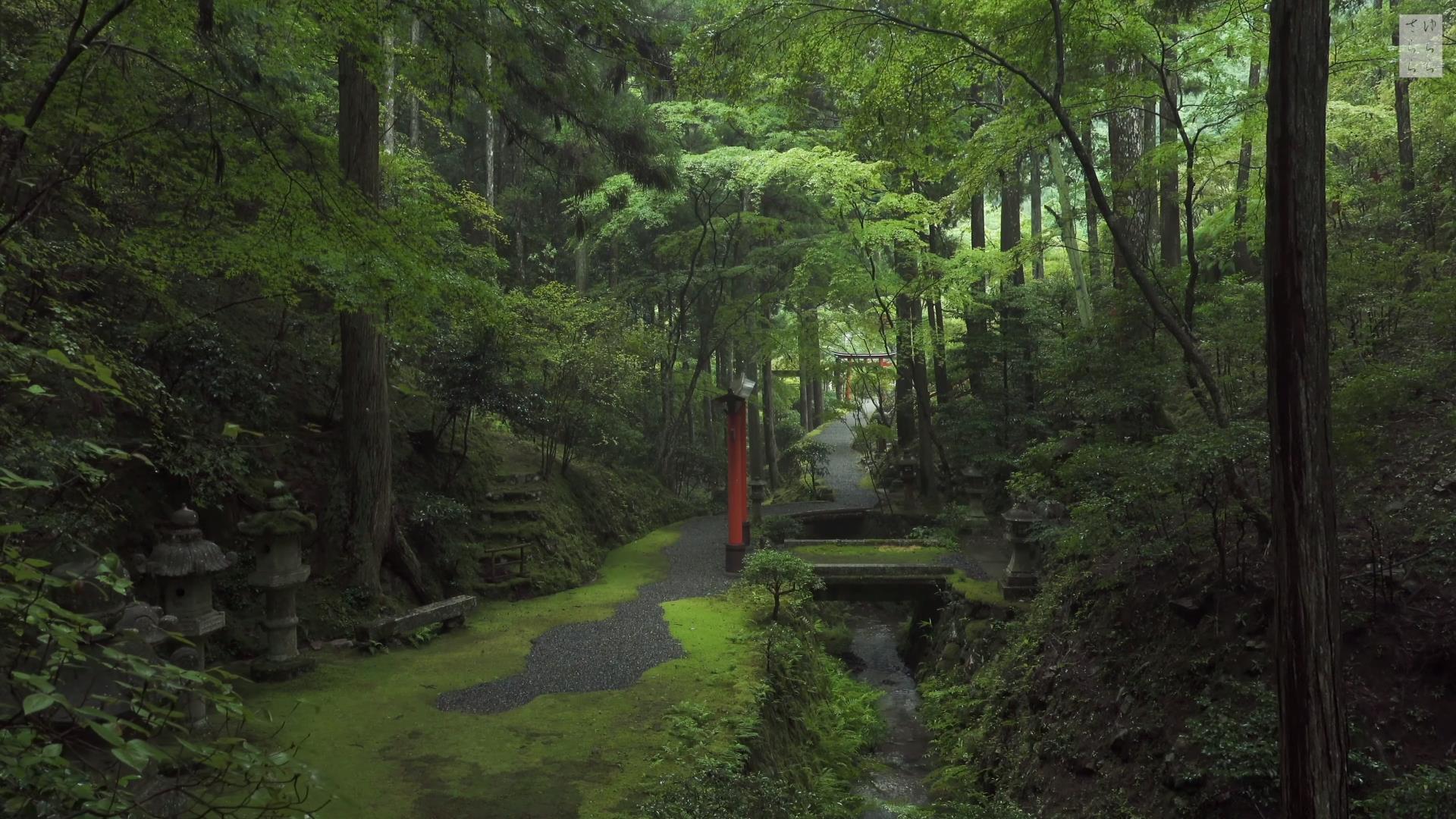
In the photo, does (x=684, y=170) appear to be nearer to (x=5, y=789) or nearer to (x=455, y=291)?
(x=455, y=291)

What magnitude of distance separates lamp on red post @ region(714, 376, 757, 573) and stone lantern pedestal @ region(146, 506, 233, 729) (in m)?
7.64

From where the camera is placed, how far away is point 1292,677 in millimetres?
3840

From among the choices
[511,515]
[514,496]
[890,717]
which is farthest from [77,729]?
[514,496]

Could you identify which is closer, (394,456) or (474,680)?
(474,680)

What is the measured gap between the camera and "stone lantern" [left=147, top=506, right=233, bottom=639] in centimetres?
607

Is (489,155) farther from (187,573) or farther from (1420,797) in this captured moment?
(1420,797)

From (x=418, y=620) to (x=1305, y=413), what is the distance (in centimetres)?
850

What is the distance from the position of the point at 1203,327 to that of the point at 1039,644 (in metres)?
3.90

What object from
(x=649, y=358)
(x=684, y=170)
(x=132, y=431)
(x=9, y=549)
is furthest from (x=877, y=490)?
(x=9, y=549)

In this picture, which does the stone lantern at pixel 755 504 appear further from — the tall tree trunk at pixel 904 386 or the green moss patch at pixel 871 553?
the tall tree trunk at pixel 904 386

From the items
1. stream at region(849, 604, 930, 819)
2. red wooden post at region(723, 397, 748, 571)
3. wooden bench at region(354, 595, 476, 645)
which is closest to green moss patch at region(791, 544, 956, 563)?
red wooden post at region(723, 397, 748, 571)

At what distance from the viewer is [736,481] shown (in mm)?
12992

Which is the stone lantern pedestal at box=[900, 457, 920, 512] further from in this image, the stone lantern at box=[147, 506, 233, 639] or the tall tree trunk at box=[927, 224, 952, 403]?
the stone lantern at box=[147, 506, 233, 639]

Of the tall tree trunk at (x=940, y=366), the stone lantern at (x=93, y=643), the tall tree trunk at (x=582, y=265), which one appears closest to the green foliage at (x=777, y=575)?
the stone lantern at (x=93, y=643)
